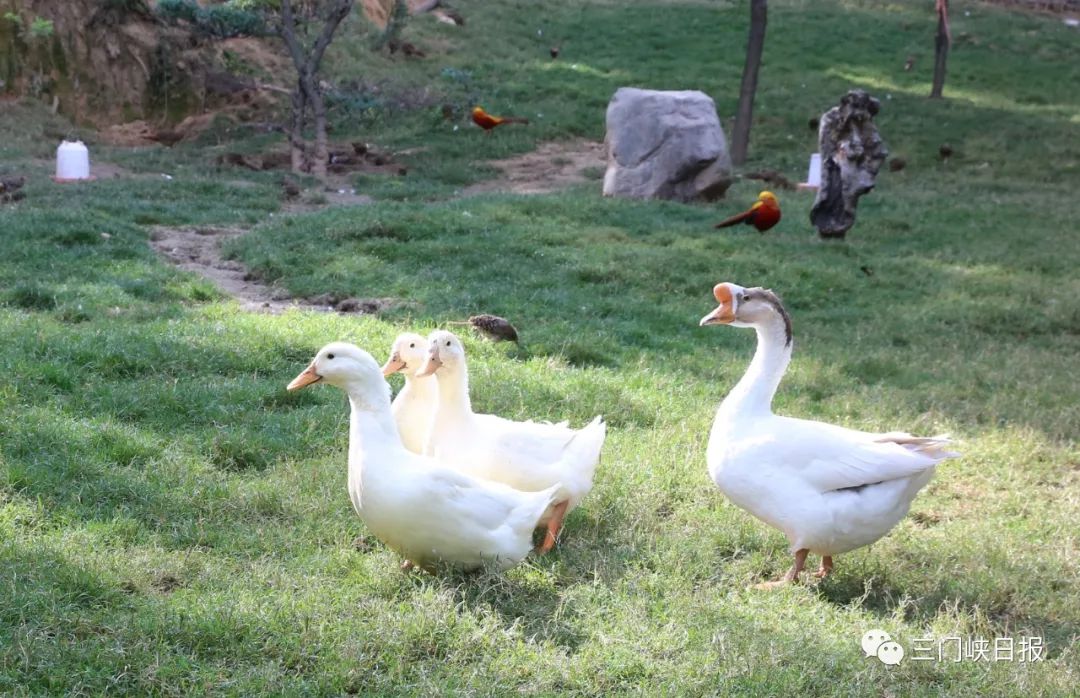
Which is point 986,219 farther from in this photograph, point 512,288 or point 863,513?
A: point 863,513

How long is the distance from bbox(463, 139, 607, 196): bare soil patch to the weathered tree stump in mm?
4250

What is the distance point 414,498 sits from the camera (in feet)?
14.0

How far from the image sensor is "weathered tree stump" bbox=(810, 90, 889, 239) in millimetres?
12414

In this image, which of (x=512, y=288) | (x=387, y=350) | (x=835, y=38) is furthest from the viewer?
(x=835, y=38)

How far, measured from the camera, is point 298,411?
20.9 ft

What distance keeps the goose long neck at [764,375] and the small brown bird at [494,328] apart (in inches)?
127

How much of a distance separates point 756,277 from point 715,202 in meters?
4.43

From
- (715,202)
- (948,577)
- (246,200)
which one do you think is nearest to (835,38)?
(715,202)

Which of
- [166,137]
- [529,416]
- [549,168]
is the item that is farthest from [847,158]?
[166,137]

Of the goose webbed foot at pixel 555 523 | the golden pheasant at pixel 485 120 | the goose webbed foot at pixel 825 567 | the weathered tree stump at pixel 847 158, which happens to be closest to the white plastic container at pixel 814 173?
the weathered tree stump at pixel 847 158

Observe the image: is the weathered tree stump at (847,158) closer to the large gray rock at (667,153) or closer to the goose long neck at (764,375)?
the large gray rock at (667,153)

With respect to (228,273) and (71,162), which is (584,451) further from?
(71,162)

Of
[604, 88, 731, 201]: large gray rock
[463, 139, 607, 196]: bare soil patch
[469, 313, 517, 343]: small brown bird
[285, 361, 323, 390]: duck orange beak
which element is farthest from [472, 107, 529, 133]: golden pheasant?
[285, 361, 323, 390]: duck orange beak

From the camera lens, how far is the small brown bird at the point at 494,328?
26.3ft
